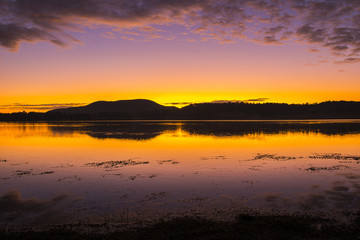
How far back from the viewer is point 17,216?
12844mm

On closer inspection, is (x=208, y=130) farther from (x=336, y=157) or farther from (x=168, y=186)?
(x=168, y=186)

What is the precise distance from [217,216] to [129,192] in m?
6.62

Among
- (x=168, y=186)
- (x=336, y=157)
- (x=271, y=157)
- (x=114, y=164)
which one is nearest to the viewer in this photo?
(x=168, y=186)

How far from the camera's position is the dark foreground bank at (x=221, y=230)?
33.2ft

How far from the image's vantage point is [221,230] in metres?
10.6

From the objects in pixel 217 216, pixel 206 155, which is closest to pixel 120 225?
pixel 217 216

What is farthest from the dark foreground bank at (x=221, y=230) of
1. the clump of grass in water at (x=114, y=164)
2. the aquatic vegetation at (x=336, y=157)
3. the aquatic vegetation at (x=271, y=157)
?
the aquatic vegetation at (x=336, y=157)

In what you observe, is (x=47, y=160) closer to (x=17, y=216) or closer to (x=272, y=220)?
(x=17, y=216)

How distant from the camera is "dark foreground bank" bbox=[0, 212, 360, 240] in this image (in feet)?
33.2

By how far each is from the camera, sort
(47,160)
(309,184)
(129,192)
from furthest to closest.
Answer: (47,160) → (309,184) → (129,192)

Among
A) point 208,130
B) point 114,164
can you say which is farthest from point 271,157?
point 208,130

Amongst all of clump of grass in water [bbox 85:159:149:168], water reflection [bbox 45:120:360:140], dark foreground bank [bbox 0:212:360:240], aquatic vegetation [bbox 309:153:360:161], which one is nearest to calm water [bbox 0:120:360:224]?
clump of grass in water [bbox 85:159:149:168]

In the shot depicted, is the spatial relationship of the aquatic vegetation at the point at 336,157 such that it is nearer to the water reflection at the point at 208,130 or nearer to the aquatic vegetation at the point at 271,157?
the aquatic vegetation at the point at 271,157

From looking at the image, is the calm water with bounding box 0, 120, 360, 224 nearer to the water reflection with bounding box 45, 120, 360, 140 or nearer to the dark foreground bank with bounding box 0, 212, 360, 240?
the dark foreground bank with bounding box 0, 212, 360, 240
